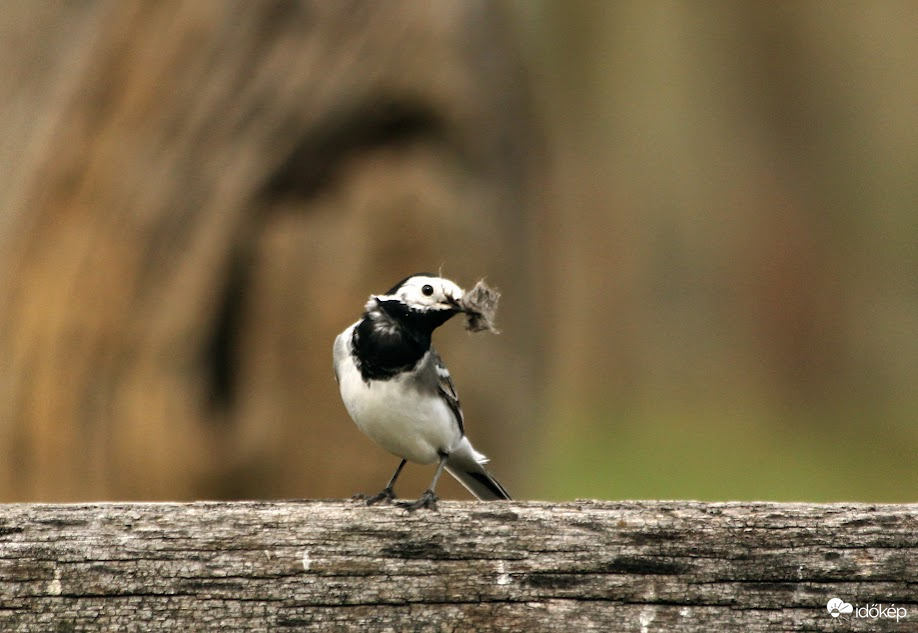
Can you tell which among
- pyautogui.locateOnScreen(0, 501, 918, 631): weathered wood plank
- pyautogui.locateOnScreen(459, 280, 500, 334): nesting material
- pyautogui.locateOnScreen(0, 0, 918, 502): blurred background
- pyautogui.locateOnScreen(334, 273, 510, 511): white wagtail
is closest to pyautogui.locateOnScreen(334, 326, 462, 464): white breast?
pyautogui.locateOnScreen(334, 273, 510, 511): white wagtail

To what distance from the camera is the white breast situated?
13.4 feet

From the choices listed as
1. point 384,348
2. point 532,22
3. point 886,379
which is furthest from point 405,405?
point 886,379

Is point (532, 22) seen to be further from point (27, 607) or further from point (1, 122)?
point (27, 607)

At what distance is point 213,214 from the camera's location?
405cm

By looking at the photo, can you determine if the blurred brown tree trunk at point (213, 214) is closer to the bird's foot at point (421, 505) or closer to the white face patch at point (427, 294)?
the white face patch at point (427, 294)

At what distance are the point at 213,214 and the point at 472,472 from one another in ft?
3.92

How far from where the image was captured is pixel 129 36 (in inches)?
164

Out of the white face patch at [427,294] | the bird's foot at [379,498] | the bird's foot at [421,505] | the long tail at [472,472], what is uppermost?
the white face patch at [427,294]

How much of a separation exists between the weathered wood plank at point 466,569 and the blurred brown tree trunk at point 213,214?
1.40m

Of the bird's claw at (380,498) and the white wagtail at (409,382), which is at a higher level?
the white wagtail at (409,382)

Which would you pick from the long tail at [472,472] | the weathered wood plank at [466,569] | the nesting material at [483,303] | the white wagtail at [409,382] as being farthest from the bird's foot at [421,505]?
the long tail at [472,472]

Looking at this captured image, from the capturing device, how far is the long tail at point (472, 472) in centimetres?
430

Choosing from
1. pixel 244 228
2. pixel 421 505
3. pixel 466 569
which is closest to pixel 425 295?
pixel 244 228

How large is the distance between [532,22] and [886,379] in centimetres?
272
